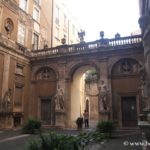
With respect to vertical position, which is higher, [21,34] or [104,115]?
[21,34]

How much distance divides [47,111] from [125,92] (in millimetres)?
8473

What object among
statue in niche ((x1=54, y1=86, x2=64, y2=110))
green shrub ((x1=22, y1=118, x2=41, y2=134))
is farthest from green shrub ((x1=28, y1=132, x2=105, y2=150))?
statue in niche ((x1=54, y1=86, x2=64, y2=110))

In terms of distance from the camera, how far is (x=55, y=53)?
74.8 ft

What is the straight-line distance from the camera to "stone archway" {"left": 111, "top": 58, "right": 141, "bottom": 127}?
1902cm

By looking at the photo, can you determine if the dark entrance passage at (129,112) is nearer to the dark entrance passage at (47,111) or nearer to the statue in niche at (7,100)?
the dark entrance passage at (47,111)

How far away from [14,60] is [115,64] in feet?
32.8

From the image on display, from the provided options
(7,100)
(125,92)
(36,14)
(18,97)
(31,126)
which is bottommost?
(31,126)

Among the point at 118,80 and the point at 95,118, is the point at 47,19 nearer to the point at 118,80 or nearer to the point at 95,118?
the point at 118,80

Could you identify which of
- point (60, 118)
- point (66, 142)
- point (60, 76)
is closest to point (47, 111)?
point (60, 118)

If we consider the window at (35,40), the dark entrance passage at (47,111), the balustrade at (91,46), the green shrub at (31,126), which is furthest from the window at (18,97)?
the window at (35,40)

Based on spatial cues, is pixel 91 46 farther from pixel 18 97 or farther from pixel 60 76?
pixel 18 97

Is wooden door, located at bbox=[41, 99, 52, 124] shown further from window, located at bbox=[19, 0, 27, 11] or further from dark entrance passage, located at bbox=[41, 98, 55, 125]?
window, located at bbox=[19, 0, 27, 11]

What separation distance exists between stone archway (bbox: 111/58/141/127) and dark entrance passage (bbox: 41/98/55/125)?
6589 mm

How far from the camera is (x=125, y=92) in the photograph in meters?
19.5
